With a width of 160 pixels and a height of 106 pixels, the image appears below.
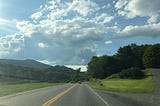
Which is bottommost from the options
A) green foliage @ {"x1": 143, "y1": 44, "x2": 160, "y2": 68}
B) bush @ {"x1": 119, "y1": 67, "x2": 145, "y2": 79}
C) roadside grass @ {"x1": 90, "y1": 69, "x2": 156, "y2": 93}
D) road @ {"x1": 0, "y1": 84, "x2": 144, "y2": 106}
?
road @ {"x1": 0, "y1": 84, "x2": 144, "y2": 106}

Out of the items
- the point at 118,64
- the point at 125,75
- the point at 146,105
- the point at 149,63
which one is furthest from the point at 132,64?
the point at 146,105

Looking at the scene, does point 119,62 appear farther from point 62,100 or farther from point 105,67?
point 62,100

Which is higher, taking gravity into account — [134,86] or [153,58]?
[153,58]

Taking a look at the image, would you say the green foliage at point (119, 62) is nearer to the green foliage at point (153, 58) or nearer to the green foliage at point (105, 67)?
the green foliage at point (105, 67)

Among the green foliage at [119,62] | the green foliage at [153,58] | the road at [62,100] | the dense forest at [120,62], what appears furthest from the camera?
the green foliage at [119,62]

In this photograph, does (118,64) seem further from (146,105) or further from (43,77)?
(146,105)

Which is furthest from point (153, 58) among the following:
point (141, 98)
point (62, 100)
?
point (62, 100)

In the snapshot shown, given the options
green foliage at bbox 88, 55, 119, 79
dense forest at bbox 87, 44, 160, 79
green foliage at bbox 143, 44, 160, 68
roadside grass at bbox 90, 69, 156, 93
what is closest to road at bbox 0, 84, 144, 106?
roadside grass at bbox 90, 69, 156, 93

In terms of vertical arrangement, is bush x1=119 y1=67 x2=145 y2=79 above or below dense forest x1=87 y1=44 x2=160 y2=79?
below

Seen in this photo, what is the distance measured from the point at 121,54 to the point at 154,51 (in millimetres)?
35419

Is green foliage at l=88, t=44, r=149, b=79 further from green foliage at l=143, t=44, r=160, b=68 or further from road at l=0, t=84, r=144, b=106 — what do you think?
road at l=0, t=84, r=144, b=106

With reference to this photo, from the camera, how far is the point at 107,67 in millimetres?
157875

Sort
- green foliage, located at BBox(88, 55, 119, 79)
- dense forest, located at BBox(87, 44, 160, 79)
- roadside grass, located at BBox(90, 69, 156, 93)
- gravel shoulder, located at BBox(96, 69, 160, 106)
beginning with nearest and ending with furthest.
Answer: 1. gravel shoulder, located at BBox(96, 69, 160, 106)
2. roadside grass, located at BBox(90, 69, 156, 93)
3. dense forest, located at BBox(87, 44, 160, 79)
4. green foliage, located at BBox(88, 55, 119, 79)

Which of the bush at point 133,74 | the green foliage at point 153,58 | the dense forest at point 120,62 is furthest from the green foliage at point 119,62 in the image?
the bush at point 133,74
